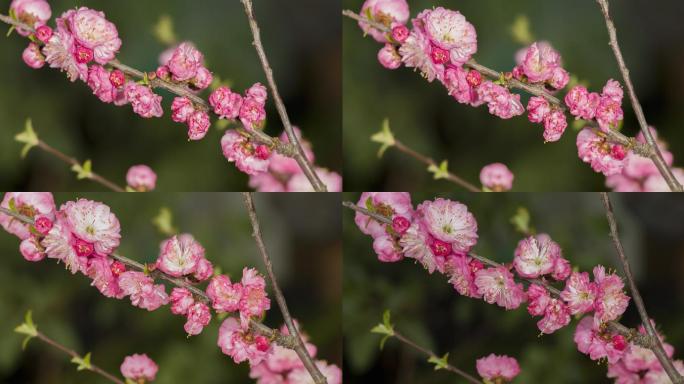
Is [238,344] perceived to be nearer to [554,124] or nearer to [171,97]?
[171,97]

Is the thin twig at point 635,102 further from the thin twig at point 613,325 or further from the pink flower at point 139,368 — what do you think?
the pink flower at point 139,368

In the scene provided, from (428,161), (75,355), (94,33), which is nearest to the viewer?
(94,33)

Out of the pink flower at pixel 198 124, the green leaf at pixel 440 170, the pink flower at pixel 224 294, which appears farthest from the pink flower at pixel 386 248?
the pink flower at pixel 198 124

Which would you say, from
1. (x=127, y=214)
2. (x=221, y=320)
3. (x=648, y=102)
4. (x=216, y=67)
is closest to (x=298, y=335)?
(x=221, y=320)

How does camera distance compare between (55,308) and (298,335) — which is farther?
(55,308)

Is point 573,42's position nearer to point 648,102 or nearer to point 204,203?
point 648,102

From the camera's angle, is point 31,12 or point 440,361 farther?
point 440,361

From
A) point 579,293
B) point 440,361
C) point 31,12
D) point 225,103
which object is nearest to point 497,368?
point 440,361

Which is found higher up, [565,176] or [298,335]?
[565,176]
